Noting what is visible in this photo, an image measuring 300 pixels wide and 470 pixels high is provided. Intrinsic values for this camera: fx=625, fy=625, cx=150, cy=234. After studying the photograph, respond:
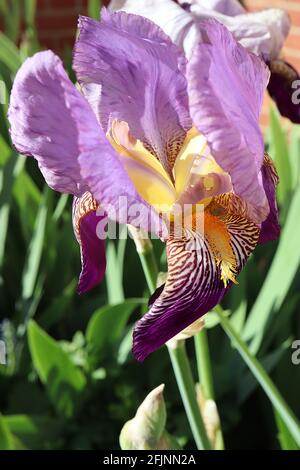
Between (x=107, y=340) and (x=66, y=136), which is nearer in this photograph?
(x=66, y=136)

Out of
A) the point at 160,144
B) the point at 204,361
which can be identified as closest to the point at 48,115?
the point at 160,144

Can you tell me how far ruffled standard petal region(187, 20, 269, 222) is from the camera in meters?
0.36

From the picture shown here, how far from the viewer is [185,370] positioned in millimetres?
545

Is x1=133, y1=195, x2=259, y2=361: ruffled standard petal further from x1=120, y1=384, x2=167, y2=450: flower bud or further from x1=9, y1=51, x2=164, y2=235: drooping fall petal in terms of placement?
x1=120, y1=384, x2=167, y2=450: flower bud

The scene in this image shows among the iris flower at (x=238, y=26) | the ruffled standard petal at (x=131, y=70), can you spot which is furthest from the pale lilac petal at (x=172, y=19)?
the ruffled standard petal at (x=131, y=70)

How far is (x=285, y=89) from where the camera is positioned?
0.79 metres

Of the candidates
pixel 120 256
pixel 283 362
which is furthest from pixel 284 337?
pixel 120 256

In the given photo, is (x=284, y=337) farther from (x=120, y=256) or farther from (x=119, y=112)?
(x=119, y=112)

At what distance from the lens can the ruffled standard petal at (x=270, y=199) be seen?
1.44 ft

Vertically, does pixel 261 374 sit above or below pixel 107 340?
above

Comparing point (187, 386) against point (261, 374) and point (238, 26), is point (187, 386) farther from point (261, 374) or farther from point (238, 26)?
point (238, 26)

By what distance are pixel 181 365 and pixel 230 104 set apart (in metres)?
0.25

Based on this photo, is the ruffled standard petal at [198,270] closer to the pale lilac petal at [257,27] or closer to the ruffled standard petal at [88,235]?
the ruffled standard petal at [88,235]
